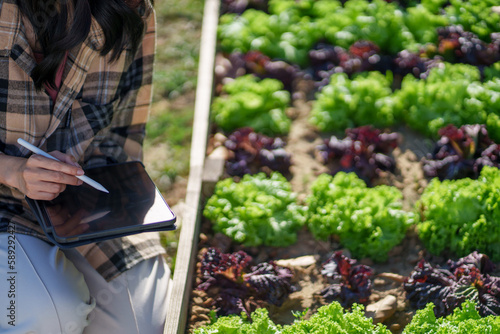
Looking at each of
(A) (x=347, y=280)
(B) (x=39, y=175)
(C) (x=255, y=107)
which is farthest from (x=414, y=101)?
(B) (x=39, y=175)

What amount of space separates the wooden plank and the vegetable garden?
0.09 m

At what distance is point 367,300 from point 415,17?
7.56 ft

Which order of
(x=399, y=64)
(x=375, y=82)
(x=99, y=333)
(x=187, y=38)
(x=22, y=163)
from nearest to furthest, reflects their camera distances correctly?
(x=22, y=163), (x=99, y=333), (x=375, y=82), (x=399, y=64), (x=187, y=38)

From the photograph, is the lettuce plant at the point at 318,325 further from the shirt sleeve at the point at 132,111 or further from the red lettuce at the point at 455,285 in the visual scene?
the shirt sleeve at the point at 132,111

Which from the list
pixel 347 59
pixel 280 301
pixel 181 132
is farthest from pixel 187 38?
pixel 280 301

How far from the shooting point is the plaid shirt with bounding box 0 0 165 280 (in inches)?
84.3

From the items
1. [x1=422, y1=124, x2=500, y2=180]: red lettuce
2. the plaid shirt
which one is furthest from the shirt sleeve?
[x1=422, y1=124, x2=500, y2=180]: red lettuce

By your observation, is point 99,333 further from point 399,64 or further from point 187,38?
point 187,38

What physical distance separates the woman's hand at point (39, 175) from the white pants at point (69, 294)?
8.6 inches

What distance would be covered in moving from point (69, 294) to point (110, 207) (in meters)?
0.37

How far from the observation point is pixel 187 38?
16.3 ft

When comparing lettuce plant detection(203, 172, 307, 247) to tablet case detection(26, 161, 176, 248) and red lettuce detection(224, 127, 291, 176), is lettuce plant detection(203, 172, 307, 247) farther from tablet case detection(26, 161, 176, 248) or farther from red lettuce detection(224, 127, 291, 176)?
tablet case detection(26, 161, 176, 248)

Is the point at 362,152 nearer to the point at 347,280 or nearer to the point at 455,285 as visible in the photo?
the point at 347,280

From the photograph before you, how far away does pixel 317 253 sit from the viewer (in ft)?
9.52
